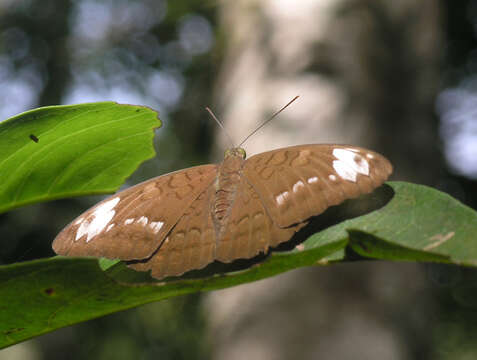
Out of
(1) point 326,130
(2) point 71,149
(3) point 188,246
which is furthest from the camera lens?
(1) point 326,130

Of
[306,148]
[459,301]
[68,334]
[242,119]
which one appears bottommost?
[459,301]

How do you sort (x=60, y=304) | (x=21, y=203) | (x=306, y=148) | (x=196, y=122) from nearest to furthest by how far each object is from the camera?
(x=60, y=304) → (x=21, y=203) → (x=306, y=148) → (x=196, y=122)

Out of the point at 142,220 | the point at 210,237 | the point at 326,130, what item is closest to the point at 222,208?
the point at 210,237

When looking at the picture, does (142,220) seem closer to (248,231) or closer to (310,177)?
(248,231)

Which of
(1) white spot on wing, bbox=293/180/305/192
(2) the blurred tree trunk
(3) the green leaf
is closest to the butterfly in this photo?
(1) white spot on wing, bbox=293/180/305/192

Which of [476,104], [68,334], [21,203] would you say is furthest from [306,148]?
[476,104]

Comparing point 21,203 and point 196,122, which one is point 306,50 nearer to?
point 21,203

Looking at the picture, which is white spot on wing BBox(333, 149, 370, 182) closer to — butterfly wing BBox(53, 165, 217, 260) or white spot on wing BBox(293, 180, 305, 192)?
white spot on wing BBox(293, 180, 305, 192)

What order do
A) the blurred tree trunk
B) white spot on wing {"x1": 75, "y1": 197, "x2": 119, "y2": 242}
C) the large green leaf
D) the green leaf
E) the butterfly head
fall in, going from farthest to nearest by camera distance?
1. the blurred tree trunk
2. the butterfly head
3. white spot on wing {"x1": 75, "y1": 197, "x2": 119, "y2": 242}
4. the green leaf
5. the large green leaf
